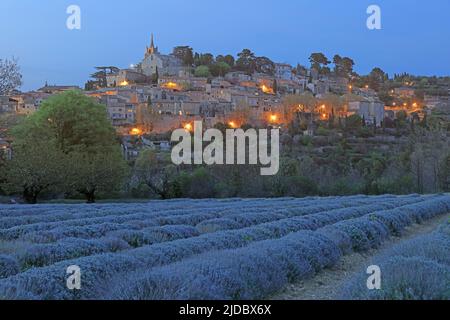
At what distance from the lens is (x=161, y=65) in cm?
16388

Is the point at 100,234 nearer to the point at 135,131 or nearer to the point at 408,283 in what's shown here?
the point at 408,283

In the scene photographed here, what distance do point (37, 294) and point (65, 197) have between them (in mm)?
34289

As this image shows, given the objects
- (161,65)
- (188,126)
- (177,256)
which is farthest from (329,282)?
(161,65)

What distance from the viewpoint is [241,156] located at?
50438 mm

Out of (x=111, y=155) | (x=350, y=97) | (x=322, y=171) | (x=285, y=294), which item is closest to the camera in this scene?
(x=285, y=294)

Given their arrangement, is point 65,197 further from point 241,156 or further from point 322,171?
point 322,171

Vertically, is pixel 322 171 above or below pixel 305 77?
below

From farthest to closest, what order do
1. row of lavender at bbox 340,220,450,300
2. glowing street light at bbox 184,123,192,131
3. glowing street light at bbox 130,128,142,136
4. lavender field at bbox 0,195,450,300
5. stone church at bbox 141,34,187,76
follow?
1. stone church at bbox 141,34,187,76
2. glowing street light at bbox 130,128,142,136
3. glowing street light at bbox 184,123,192,131
4. lavender field at bbox 0,195,450,300
5. row of lavender at bbox 340,220,450,300

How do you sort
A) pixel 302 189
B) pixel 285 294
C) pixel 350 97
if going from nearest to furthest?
pixel 285 294 < pixel 302 189 < pixel 350 97

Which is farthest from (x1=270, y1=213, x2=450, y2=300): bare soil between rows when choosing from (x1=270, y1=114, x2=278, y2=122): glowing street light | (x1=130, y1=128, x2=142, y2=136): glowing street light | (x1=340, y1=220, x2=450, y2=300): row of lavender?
(x1=270, y1=114, x2=278, y2=122): glowing street light

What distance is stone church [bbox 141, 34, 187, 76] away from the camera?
15950 cm

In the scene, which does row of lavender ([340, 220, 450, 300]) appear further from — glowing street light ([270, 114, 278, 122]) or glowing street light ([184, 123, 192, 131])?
glowing street light ([270, 114, 278, 122])

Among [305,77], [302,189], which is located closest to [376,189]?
[302,189]

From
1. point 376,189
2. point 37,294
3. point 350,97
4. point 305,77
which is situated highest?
point 305,77
